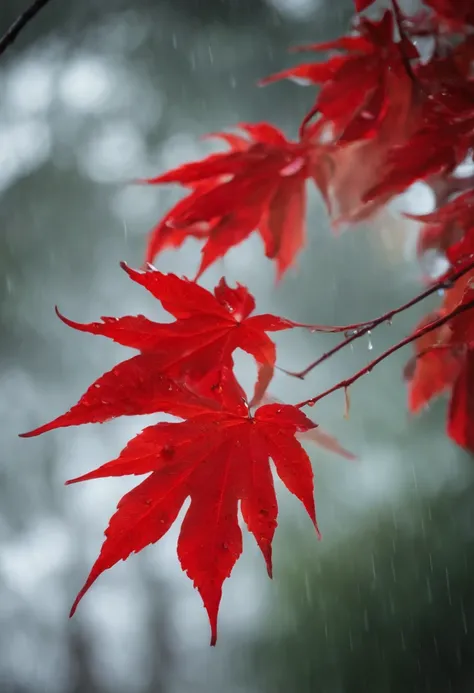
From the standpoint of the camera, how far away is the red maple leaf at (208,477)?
375 millimetres

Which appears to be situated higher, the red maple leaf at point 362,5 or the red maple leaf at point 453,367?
the red maple leaf at point 362,5

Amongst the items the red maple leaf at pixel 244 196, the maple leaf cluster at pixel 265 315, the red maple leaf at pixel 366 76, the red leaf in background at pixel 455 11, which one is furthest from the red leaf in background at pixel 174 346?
the red leaf in background at pixel 455 11

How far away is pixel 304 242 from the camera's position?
0.71m

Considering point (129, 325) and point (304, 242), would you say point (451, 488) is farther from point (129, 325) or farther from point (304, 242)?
point (129, 325)

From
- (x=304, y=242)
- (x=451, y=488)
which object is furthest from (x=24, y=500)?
(x=304, y=242)

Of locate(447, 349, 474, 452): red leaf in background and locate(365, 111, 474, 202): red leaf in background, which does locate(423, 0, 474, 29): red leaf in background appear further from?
locate(447, 349, 474, 452): red leaf in background

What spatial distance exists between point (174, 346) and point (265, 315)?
0.22ft

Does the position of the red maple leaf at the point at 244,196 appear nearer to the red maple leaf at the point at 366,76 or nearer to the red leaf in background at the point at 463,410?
the red maple leaf at the point at 366,76

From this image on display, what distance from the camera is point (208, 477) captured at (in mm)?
408

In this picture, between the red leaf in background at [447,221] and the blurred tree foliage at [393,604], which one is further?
the blurred tree foliage at [393,604]

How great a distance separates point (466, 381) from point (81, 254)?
433 cm

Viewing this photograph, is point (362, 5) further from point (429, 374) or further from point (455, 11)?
point (429, 374)

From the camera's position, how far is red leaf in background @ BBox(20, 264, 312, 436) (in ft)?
1.19

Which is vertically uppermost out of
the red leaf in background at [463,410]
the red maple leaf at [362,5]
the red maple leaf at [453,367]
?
the red maple leaf at [362,5]
